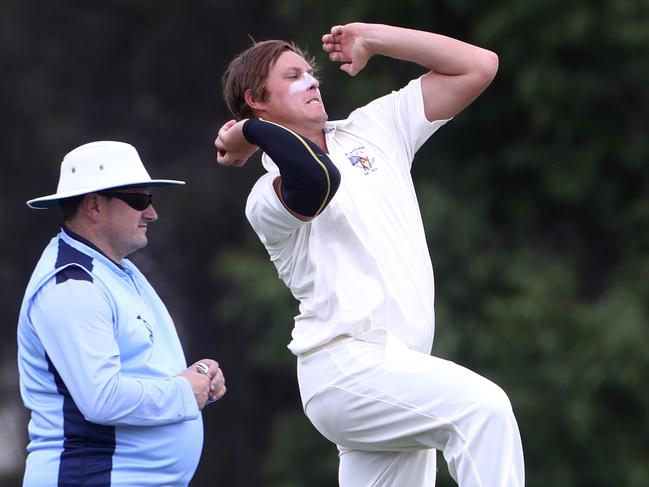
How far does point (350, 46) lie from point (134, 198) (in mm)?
868

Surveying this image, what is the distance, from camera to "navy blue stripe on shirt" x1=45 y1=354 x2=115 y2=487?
4.73 meters

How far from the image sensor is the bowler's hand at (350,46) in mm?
5043

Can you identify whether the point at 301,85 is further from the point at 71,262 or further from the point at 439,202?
the point at 439,202

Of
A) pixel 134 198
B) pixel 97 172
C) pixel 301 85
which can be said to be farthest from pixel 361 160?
pixel 97 172

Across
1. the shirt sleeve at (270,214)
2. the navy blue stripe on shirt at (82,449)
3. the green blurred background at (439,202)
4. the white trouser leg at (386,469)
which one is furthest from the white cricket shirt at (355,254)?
the green blurred background at (439,202)

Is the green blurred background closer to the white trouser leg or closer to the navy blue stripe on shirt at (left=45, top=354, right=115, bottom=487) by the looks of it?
the white trouser leg

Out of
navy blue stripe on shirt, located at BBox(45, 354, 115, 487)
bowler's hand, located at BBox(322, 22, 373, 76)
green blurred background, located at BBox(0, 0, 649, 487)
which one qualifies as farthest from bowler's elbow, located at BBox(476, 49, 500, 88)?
green blurred background, located at BBox(0, 0, 649, 487)

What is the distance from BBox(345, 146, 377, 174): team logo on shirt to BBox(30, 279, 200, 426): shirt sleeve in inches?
35.7

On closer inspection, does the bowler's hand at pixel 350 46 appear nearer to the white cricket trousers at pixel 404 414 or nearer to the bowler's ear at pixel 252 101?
the bowler's ear at pixel 252 101

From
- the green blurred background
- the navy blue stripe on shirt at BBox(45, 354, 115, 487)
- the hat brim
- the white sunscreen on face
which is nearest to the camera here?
the navy blue stripe on shirt at BBox(45, 354, 115, 487)

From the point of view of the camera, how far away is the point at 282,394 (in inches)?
608

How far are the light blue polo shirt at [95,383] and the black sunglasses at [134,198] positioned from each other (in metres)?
0.18

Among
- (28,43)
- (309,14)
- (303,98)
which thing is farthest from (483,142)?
(303,98)

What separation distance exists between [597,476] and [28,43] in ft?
25.1
